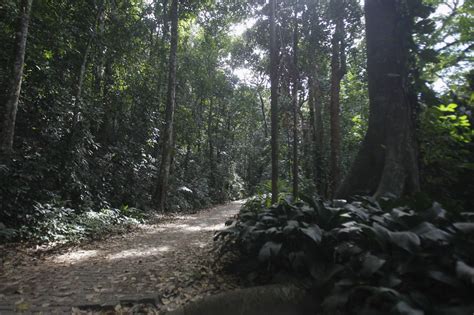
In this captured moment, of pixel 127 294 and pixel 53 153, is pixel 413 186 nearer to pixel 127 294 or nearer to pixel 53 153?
pixel 127 294

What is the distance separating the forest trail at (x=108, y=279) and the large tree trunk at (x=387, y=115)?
3028 mm

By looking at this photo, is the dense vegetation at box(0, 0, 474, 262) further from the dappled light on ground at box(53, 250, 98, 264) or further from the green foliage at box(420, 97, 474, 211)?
→ the dappled light on ground at box(53, 250, 98, 264)

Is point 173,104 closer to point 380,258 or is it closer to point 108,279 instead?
point 108,279

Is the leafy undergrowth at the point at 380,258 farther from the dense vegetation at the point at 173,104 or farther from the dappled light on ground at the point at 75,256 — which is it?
the dappled light on ground at the point at 75,256

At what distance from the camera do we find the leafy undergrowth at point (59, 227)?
21.3 feet

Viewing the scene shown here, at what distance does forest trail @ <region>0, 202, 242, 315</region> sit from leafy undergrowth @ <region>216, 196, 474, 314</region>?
42.9 inches

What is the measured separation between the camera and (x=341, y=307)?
8.77 ft

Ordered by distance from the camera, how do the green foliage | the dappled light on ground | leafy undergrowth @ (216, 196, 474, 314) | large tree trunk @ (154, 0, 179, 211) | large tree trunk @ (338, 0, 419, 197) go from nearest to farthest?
leafy undergrowth @ (216, 196, 474, 314) → large tree trunk @ (338, 0, 419, 197) → the green foliage → the dappled light on ground → large tree trunk @ (154, 0, 179, 211)

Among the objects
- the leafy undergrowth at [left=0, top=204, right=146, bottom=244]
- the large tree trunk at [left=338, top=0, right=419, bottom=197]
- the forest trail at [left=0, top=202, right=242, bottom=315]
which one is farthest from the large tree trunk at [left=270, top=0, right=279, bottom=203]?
the leafy undergrowth at [left=0, top=204, right=146, bottom=244]

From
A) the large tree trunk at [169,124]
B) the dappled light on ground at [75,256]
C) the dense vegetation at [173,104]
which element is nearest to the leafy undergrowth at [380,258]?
the dense vegetation at [173,104]

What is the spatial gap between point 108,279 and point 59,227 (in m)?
3.46

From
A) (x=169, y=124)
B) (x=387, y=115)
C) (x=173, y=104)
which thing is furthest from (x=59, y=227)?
(x=173, y=104)

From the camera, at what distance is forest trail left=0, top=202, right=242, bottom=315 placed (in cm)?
356

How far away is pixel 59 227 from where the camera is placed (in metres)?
7.03
